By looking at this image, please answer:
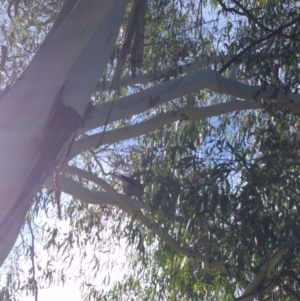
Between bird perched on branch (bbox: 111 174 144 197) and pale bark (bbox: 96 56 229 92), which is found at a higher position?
pale bark (bbox: 96 56 229 92)

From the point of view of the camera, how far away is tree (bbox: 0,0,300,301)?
232 cm

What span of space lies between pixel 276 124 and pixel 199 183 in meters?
0.88

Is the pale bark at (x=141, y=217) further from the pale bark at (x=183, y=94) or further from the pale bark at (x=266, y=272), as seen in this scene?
the pale bark at (x=183, y=94)

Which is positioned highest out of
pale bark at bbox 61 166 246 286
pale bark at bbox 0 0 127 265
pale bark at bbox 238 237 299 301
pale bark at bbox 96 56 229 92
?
pale bark at bbox 96 56 229 92

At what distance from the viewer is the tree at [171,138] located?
2322mm

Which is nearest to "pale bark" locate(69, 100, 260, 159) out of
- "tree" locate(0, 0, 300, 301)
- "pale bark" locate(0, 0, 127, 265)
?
"tree" locate(0, 0, 300, 301)

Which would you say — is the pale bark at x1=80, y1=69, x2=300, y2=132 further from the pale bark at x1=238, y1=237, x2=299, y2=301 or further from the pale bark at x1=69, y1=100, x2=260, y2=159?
the pale bark at x1=238, y1=237, x2=299, y2=301

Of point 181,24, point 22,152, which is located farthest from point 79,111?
point 181,24

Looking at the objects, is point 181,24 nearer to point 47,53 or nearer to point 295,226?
point 295,226

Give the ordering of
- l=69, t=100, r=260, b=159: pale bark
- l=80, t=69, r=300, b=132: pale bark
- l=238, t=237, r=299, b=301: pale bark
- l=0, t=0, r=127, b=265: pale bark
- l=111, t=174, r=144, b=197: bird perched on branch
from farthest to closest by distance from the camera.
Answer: l=111, t=174, r=144, b=197: bird perched on branch
l=238, t=237, r=299, b=301: pale bark
l=69, t=100, r=260, b=159: pale bark
l=80, t=69, r=300, b=132: pale bark
l=0, t=0, r=127, b=265: pale bark

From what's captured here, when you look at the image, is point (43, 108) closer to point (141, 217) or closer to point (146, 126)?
point (146, 126)

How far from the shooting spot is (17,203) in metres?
2.08

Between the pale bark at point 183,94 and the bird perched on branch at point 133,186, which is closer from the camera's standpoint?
the pale bark at point 183,94

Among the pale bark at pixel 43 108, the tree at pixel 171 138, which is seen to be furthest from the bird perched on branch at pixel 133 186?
the pale bark at pixel 43 108
